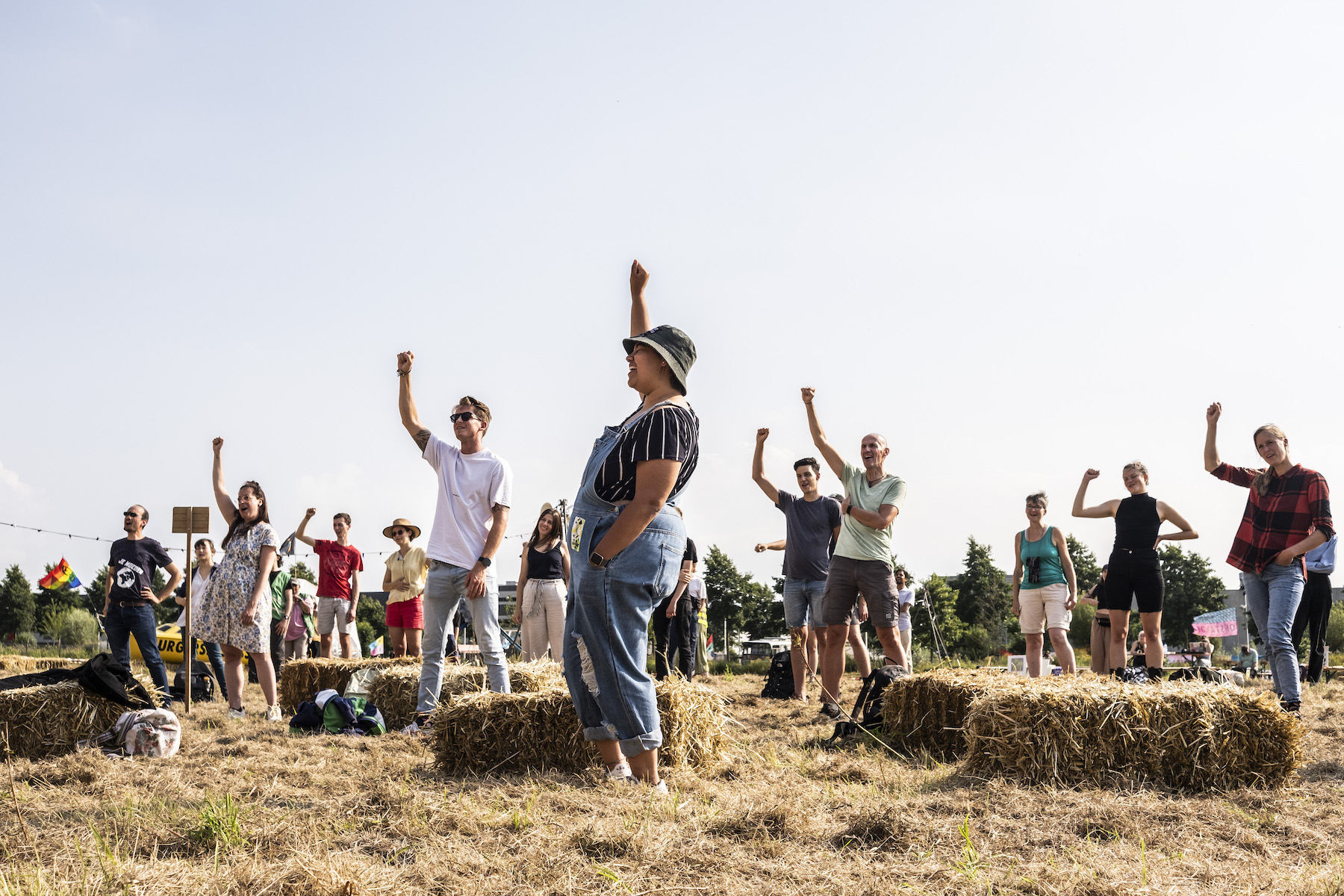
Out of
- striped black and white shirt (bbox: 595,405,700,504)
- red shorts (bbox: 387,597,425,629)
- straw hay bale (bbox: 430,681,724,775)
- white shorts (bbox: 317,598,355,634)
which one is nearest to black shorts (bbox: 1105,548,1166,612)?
straw hay bale (bbox: 430,681,724,775)

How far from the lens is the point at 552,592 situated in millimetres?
8828

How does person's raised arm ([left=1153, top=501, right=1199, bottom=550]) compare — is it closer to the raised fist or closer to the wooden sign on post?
the raised fist

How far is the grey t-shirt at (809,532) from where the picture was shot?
8.32m

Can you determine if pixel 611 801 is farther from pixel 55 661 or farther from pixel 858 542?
pixel 55 661

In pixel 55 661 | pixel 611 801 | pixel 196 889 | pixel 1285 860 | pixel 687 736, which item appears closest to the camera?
pixel 196 889

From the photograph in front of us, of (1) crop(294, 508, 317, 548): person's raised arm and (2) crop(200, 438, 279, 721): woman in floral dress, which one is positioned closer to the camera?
(2) crop(200, 438, 279, 721): woman in floral dress

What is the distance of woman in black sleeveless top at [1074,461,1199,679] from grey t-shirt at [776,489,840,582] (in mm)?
2260

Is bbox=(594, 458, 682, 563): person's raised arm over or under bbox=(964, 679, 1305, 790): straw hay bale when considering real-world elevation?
over

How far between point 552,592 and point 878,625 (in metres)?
3.51

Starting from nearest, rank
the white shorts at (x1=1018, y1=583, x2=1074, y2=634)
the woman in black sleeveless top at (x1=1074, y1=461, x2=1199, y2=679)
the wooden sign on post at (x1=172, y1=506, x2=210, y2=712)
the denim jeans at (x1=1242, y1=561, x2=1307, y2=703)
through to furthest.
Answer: the denim jeans at (x1=1242, y1=561, x2=1307, y2=703) → the woman in black sleeveless top at (x1=1074, y1=461, x2=1199, y2=679) → the wooden sign on post at (x1=172, y1=506, x2=210, y2=712) → the white shorts at (x1=1018, y1=583, x2=1074, y2=634)

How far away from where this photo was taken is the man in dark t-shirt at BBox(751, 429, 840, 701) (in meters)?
8.30

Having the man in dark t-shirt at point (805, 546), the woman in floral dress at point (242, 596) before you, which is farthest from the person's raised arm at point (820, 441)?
the woman in floral dress at point (242, 596)

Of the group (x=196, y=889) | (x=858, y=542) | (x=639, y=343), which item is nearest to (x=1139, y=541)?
(x=858, y=542)

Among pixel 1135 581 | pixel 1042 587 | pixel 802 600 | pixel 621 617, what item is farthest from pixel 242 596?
pixel 1135 581
